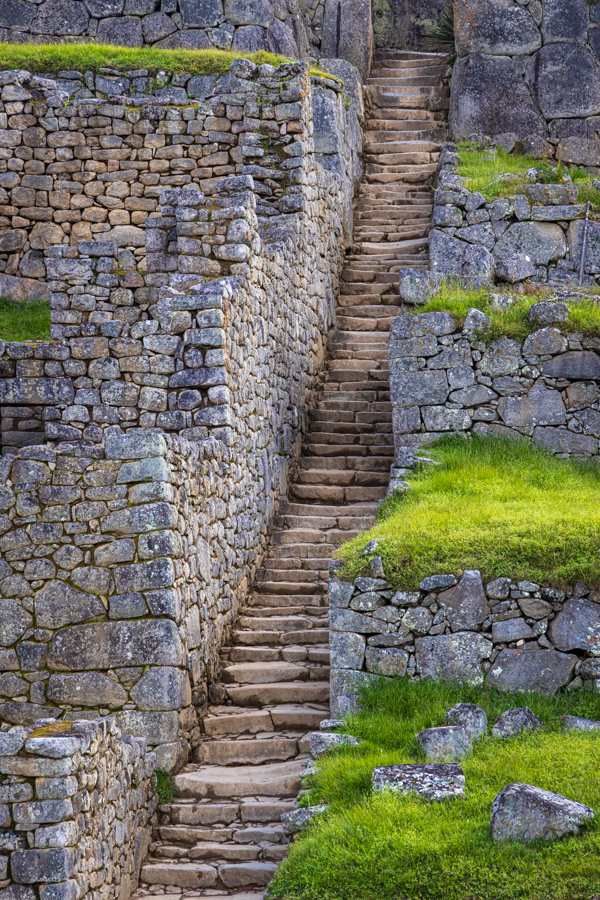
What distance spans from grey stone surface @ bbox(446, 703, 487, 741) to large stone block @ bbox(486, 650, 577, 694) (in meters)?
0.73

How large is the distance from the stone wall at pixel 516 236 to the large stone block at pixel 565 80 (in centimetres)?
469

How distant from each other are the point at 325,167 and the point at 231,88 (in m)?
1.88

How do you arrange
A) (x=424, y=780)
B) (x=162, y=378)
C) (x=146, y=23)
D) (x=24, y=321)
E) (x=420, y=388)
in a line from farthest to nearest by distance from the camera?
(x=146, y=23) < (x=24, y=321) < (x=420, y=388) < (x=162, y=378) < (x=424, y=780)

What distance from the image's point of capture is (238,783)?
316 inches

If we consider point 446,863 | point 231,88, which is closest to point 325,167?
point 231,88

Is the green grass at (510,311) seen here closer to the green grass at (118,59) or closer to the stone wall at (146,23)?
the green grass at (118,59)

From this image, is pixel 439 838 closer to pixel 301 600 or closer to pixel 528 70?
pixel 301 600

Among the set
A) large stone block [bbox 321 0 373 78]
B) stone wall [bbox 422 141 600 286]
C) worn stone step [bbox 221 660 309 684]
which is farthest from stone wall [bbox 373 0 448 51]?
worn stone step [bbox 221 660 309 684]

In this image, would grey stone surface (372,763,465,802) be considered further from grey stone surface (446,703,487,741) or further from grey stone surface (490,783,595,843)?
grey stone surface (446,703,487,741)

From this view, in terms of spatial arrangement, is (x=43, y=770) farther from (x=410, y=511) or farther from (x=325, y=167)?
(x=325, y=167)

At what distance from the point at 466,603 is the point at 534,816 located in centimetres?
239

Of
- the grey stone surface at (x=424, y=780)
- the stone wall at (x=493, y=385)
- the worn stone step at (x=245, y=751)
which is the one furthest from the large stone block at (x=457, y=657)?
the stone wall at (x=493, y=385)

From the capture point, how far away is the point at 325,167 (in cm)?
1609

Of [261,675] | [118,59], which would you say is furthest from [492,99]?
[261,675]
